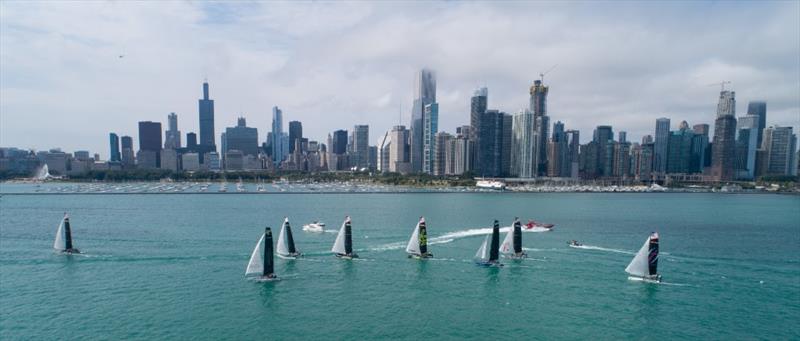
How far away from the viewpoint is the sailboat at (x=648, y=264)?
159ft

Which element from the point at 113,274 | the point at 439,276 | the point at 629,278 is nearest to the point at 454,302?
the point at 439,276

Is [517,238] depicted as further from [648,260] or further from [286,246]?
[286,246]

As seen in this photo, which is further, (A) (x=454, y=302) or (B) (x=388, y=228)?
(B) (x=388, y=228)

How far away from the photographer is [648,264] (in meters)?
49.0

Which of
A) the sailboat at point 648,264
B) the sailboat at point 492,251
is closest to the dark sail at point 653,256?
the sailboat at point 648,264

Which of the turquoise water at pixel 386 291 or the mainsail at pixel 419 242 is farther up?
the mainsail at pixel 419 242

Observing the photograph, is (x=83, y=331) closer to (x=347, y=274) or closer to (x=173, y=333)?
(x=173, y=333)

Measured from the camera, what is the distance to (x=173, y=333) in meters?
35.3

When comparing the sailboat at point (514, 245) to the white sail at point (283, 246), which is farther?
the sailboat at point (514, 245)

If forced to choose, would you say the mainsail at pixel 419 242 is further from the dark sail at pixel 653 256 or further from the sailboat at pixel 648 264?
the dark sail at pixel 653 256

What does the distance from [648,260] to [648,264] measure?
45 cm

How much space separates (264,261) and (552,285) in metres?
31.0

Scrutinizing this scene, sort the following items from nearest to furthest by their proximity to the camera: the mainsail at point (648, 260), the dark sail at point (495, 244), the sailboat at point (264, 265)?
the sailboat at point (264, 265), the mainsail at point (648, 260), the dark sail at point (495, 244)

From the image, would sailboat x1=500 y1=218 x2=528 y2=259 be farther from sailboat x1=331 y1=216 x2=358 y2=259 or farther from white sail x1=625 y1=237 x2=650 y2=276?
sailboat x1=331 y1=216 x2=358 y2=259
